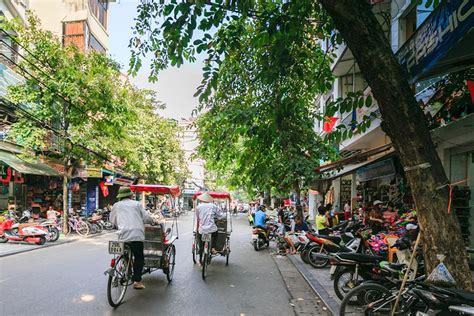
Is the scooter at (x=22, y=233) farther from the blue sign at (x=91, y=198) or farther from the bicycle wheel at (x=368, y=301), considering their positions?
the blue sign at (x=91, y=198)

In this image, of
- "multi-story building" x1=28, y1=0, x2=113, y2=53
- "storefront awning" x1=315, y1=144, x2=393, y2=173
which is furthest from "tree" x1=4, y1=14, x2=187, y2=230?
"storefront awning" x1=315, y1=144, x2=393, y2=173

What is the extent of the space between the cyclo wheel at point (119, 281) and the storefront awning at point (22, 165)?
10395 mm

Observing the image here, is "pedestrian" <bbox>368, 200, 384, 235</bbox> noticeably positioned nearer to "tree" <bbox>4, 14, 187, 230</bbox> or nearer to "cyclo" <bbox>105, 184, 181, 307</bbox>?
"cyclo" <bbox>105, 184, 181, 307</bbox>

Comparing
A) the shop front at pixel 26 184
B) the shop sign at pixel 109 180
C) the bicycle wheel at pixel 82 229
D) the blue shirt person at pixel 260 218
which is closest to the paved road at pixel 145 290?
the blue shirt person at pixel 260 218

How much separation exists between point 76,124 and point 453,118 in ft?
45.6

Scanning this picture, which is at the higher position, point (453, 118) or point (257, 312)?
point (453, 118)

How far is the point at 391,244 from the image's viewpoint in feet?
23.6

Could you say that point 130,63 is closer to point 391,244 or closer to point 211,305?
point 211,305

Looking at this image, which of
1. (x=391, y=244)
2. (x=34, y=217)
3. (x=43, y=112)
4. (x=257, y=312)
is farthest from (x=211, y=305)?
(x=34, y=217)

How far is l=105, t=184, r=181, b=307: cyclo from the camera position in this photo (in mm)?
5945

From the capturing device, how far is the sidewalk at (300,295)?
628 centimetres

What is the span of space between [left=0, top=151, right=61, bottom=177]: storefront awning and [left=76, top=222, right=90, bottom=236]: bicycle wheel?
259cm

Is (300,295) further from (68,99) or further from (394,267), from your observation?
(68,99)

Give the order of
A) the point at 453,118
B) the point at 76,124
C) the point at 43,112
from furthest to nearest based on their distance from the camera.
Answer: the point at 76,124, the point at 43,112, the point at 453,118
